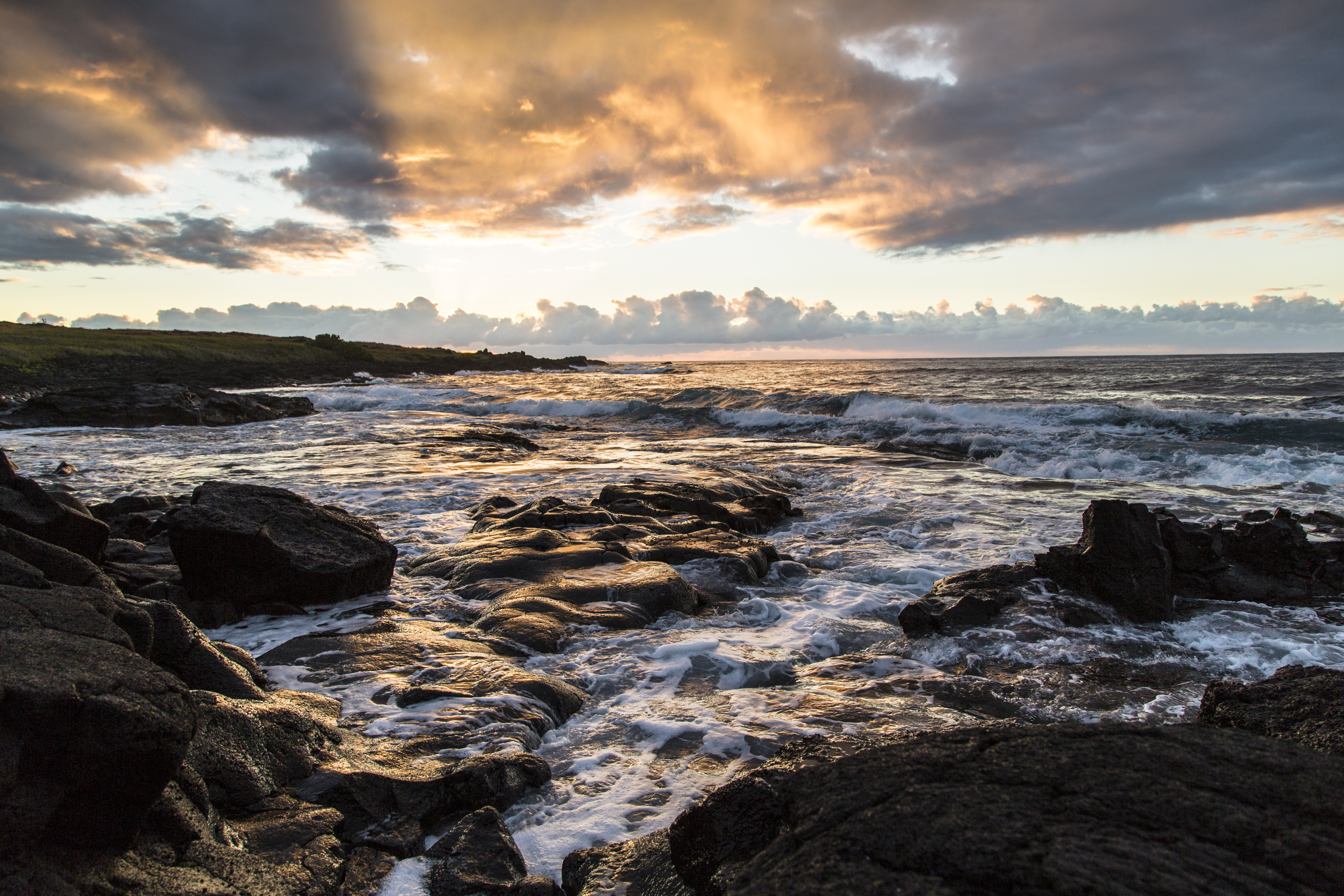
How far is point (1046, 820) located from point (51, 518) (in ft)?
20.6

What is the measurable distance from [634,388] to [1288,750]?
3895 centimetres

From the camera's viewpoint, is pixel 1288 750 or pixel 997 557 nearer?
pixel 1288 750

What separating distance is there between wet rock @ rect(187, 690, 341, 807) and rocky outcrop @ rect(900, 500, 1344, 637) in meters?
4.34

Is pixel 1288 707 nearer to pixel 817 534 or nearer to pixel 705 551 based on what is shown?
pixel 705 551

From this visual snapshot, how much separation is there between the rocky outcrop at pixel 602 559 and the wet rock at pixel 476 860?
7.36ft

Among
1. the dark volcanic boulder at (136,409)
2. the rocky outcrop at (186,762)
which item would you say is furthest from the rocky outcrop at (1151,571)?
the dark volcanic boulder at (136,409)

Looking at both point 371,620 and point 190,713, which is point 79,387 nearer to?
point 371,620

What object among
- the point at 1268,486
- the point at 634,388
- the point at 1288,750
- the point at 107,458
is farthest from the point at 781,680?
the point at 634,388

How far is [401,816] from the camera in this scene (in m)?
2.75

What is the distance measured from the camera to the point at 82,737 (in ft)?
5.92

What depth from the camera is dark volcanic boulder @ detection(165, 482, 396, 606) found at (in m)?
5.26

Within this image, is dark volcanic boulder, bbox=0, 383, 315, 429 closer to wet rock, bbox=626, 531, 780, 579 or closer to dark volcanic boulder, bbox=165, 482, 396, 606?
dark volcanic boulder, bbox=165, 482, 396, 606

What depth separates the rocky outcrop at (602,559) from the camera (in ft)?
18.0

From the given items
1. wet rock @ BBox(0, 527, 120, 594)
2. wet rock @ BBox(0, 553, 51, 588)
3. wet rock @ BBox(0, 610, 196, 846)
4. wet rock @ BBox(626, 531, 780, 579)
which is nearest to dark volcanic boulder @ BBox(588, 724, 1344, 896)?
wet rock @ BBox(0, 610, 196, 846)
